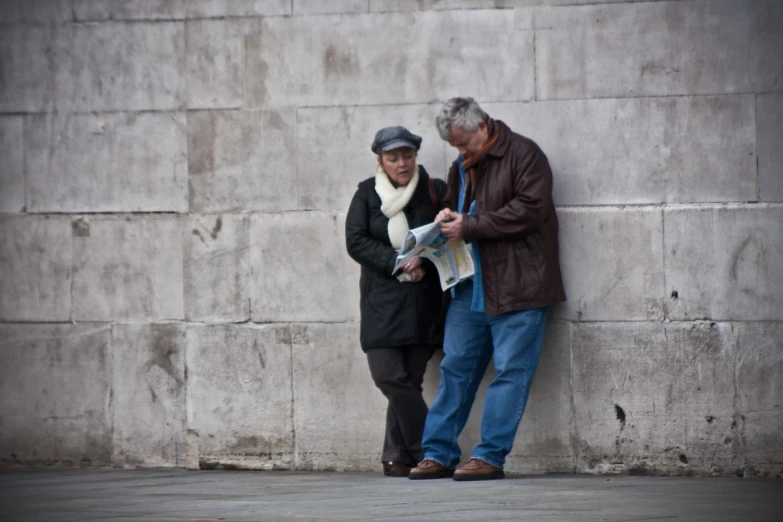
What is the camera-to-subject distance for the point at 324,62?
8156 mm

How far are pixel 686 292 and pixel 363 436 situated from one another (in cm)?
216

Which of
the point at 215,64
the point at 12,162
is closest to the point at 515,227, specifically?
the point at 215,64

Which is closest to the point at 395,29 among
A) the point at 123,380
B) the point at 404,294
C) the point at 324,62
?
the point at 324,62

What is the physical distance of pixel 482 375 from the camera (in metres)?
7.85

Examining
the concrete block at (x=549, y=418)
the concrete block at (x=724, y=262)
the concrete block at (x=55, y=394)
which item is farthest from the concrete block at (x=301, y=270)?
the concrete block at (x=724, y=262)

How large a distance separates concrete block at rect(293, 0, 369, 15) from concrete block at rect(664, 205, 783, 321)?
225 centimetres

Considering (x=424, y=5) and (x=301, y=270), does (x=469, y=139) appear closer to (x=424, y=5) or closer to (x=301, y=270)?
(x=424, y=5)

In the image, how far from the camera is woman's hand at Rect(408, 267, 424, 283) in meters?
7.77

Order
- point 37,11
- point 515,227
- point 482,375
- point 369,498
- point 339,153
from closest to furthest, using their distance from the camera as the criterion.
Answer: point 369,498 → point 515,227 → point 482,375 → point 339,153 → point 37,11

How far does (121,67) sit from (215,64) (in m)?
0.65

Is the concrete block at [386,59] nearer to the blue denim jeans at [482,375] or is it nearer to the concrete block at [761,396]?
the blue denim jeans at [482,375]

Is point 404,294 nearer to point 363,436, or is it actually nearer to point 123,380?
point 363,436

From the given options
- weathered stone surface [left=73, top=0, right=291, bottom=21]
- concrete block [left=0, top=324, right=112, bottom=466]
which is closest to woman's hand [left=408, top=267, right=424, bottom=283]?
weathered stone surface [left=73, top=0, right=291, bottom=21]

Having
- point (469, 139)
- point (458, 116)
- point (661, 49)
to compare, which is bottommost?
point (469, 139)
